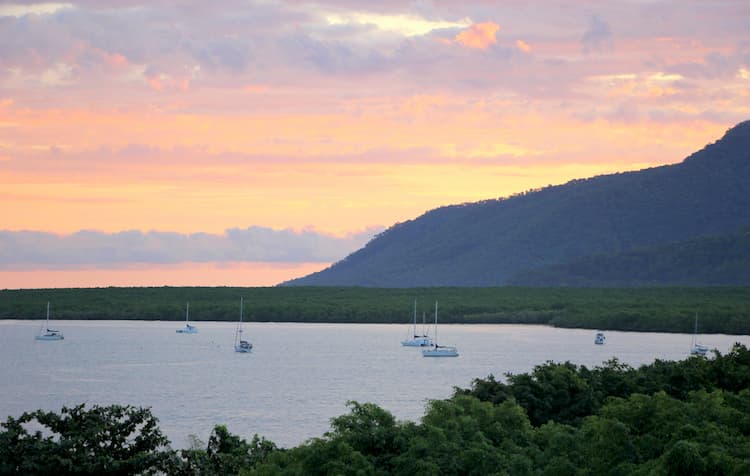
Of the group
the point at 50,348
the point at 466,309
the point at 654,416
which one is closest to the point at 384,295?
the point at 466,309

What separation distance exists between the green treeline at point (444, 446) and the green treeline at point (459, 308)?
114m

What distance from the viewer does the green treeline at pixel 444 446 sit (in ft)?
94.7

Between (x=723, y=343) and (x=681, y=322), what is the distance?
12404mm

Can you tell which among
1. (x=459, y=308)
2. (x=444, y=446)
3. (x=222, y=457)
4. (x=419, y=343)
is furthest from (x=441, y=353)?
(x=444, y=446)

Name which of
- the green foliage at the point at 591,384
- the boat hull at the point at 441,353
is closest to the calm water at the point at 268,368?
the boat hull at the point at 441,353

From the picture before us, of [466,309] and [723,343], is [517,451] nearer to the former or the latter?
[723,343]

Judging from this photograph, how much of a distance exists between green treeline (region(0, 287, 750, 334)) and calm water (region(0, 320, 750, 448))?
2385mm

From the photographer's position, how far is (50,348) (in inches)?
5133

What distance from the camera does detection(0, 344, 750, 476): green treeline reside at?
1137 inches

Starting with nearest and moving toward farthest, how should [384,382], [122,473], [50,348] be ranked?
[122,473] → [384,382] → [50,348]

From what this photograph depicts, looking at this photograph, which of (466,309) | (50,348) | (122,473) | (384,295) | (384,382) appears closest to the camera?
(122,473)

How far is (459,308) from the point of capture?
17488 centimetres

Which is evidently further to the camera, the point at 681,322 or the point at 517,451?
the point at 681,322

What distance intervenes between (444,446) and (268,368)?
3064 inches
